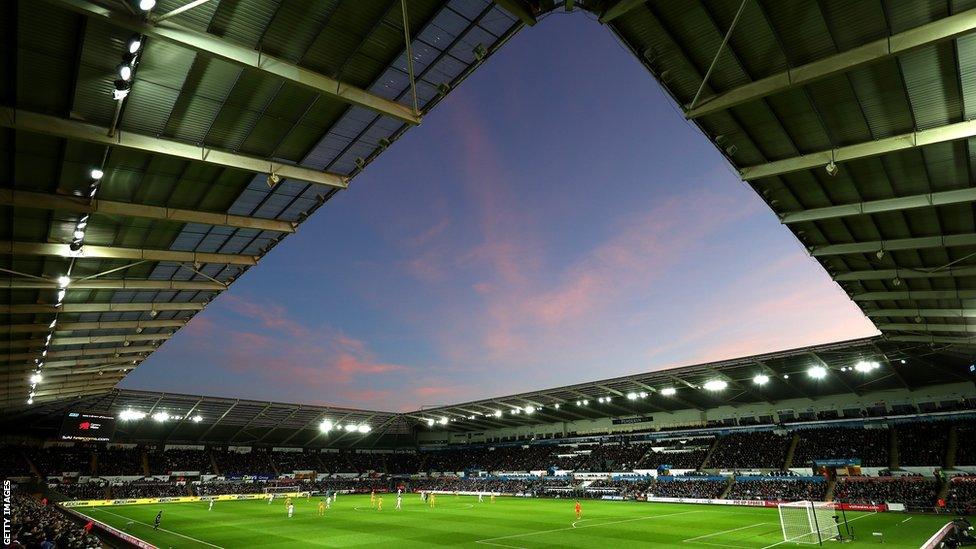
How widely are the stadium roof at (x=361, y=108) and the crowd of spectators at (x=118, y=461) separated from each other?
53.6 meters

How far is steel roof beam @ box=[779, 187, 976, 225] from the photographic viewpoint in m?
14.8

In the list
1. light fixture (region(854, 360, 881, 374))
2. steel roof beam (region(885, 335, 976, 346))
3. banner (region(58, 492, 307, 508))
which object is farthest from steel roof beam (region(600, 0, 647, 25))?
banner (region(58, 492, 307, 508))

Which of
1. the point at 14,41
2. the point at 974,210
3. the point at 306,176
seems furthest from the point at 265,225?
the point at 974,210

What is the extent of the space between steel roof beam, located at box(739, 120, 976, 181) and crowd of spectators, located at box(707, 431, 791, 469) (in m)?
44.7

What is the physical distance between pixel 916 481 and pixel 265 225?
162 ft

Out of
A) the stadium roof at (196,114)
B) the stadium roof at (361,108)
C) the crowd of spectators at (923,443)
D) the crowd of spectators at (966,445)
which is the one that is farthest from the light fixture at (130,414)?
the crowd of spectators at (966,445)

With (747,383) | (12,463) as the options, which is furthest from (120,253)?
(12,463)

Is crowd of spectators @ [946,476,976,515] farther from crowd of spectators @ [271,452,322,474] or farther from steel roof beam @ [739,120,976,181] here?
crowd of spectators @ [271,452,322,474]

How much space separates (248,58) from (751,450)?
57379 mm

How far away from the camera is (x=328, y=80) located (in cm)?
1159

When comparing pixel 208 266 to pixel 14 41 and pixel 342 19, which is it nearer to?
pixel 14 41

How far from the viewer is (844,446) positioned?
46.2 metres

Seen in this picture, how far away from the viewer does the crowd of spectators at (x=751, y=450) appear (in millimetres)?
49969

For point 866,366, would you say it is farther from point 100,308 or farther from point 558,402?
point 100,308
